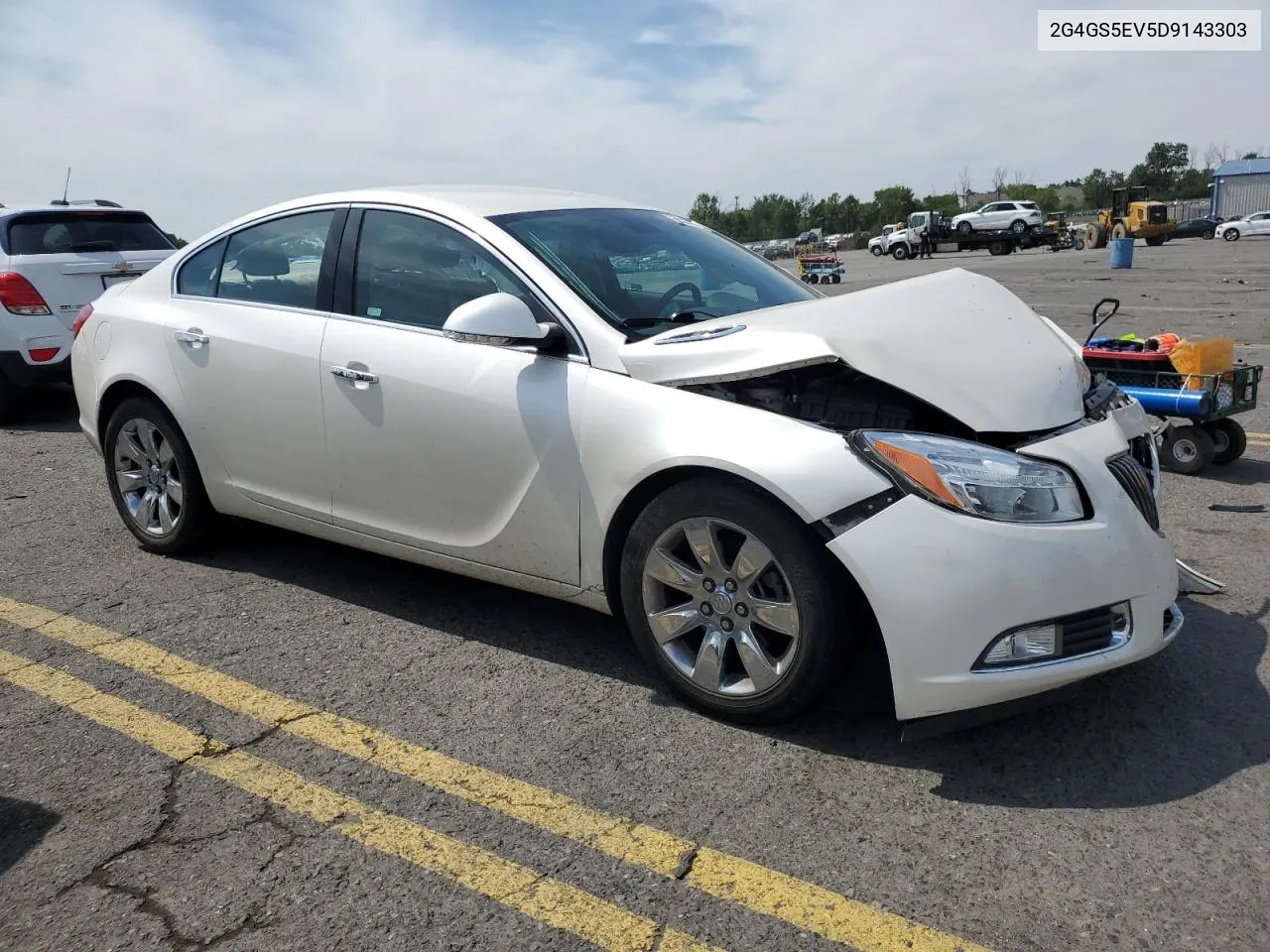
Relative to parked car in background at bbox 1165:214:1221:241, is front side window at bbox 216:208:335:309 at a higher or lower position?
higher

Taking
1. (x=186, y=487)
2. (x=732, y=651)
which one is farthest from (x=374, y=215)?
(x=732, y=651)

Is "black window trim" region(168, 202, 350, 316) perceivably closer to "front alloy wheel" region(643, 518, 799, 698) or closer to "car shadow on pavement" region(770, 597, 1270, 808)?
"front alloy wheel" region(643, 518, 799, 698)

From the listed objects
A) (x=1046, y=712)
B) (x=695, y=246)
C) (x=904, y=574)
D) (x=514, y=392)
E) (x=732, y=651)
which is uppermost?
(x=695, y=246)

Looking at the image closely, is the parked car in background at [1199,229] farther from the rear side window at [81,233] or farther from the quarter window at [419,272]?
the quarter window at [419,272]

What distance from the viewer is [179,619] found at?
13.7 ft

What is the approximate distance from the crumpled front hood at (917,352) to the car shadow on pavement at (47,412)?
22.9ft

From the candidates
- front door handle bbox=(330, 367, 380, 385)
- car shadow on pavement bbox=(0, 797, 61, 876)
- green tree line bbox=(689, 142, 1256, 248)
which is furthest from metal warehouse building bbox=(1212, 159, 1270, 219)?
car shadow on pavement bbox=(0, 797, 61, 876)

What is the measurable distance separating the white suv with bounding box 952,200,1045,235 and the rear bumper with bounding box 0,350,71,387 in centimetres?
4437

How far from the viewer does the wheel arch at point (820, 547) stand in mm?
2891

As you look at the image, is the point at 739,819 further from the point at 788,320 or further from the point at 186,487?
the point at 186,487

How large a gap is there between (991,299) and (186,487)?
3393 millimetres

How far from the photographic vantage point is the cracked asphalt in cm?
235

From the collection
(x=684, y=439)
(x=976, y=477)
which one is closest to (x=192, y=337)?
(x=684, y=439)

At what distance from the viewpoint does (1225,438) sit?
596 cm
